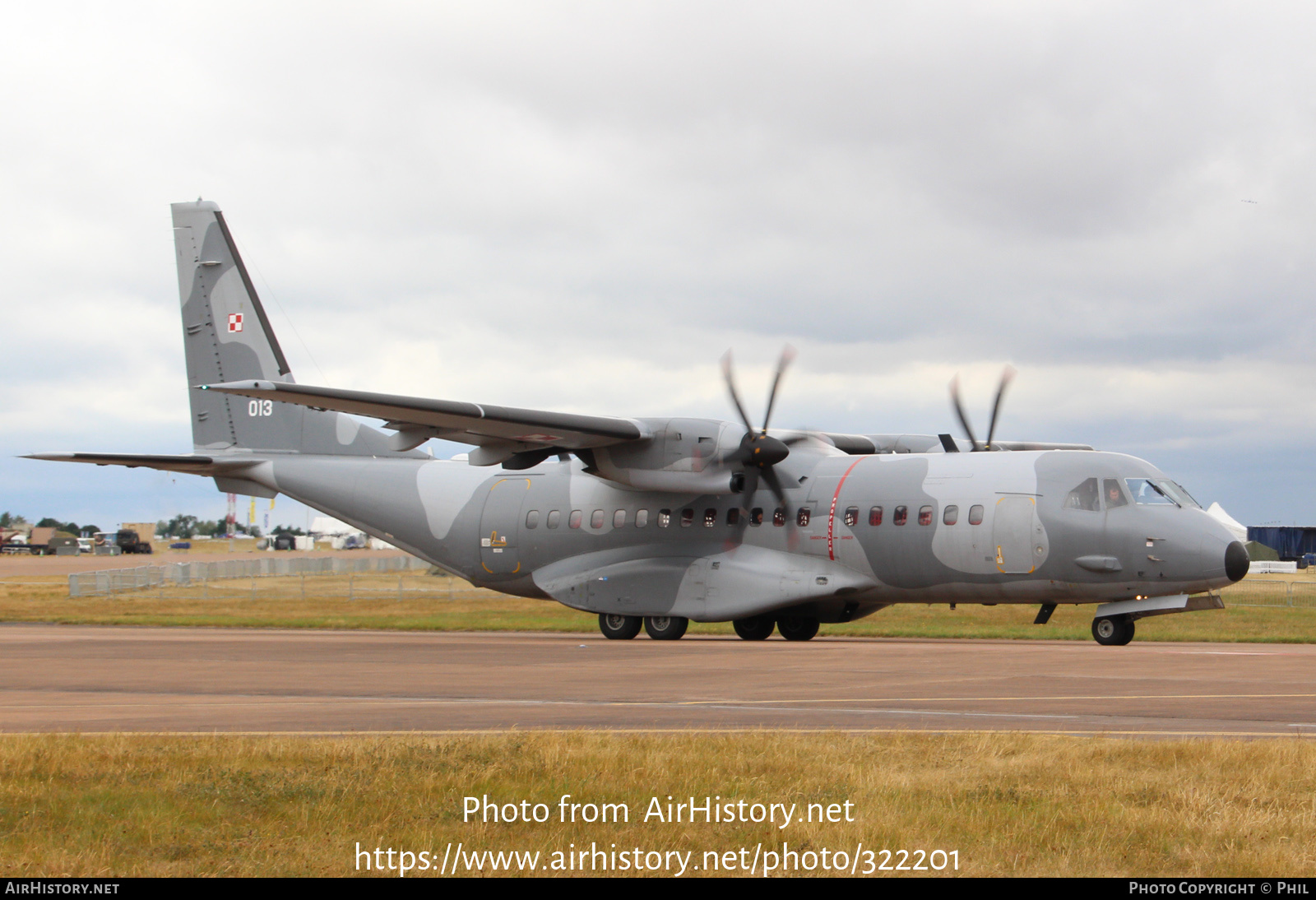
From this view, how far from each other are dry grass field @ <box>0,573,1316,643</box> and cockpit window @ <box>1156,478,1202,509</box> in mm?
4608

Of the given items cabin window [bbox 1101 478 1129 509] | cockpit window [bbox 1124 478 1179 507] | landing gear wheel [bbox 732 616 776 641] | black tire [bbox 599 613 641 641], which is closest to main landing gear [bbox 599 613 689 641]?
black tire [bbox 599 613 641 641]

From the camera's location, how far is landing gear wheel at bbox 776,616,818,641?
2827 cm

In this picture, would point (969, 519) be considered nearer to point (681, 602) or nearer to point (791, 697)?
point (681, 602)

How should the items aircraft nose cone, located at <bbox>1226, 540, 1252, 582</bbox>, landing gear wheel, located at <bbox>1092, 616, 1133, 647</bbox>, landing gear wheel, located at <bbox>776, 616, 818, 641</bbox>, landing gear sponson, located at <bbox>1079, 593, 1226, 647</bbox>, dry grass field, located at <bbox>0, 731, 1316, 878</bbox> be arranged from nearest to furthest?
1. dry grass field, located at <bbox>0, 731, 1316, 878</bbox>
2. aircraft nose cone, located at <bbox>1226, 540, 1252, 582</bbox>
3. landing gear sponson, located at <bbox>1079, 593, 1226, 647</bbox>
4. landing gear wheel, located at <bbox>1092, 616, 1133, 647</bbox>
5. landing gear wheel, located at <bbox>776, 616, 818, 641</bbox>

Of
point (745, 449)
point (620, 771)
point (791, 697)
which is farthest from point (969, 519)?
point (620, 771)

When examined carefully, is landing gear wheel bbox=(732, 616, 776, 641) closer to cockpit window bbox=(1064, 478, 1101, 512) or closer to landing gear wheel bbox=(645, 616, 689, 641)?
landing gear wheel bbox=(645, 616, 689, 641)

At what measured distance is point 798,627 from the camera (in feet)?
93.2

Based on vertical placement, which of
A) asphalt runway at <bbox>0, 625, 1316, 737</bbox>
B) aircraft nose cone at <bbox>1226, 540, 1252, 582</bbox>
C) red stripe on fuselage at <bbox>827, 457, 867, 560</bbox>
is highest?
red stripe on fuselage at <bbox>827, 457, 867, 560</bbox>

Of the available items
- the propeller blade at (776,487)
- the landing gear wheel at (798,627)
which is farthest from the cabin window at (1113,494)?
the landing gear wheel at (798,627)

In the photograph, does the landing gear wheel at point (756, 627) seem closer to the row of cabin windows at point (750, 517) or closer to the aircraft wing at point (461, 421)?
the row of cabin windows at point (750, 517)

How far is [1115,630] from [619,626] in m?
10.5

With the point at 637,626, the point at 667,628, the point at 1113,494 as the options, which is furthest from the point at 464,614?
the point at 1113,494

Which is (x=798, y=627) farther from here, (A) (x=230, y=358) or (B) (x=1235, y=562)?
(A) (x=230, y=358)
